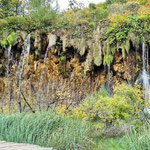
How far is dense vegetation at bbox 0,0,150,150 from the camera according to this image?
148 inches

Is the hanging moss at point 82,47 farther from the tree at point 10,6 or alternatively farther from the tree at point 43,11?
the tree at point 10,6

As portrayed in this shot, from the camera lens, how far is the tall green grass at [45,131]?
3295 mm

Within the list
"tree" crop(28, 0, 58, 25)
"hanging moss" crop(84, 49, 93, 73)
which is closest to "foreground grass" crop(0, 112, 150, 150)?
"hanging moss" crop(84, 49, 93, 73)

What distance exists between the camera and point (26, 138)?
3.43 metres

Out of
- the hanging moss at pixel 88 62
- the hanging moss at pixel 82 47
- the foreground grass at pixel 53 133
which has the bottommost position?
the foreground grass at pixel 53 133

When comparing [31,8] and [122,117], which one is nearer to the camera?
[122,117]

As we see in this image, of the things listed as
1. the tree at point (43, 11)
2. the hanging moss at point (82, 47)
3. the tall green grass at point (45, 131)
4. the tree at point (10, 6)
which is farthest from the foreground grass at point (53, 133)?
the tree at point (10, 6)

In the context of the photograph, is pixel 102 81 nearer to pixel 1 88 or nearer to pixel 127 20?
pixel 127 20

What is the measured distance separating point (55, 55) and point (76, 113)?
6.07 meters

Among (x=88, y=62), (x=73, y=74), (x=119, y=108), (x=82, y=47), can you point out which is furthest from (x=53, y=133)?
(x=82, y=47)

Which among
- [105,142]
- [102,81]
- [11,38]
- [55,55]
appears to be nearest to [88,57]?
[102,81]

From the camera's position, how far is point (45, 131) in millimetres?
3521

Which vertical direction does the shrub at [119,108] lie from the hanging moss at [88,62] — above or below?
below

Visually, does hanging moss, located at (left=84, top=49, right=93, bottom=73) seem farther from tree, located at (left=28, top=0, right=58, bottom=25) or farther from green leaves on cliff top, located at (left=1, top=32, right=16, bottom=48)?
green leaves on cliff top, located at (left=1, top=32, right=16, bottom=48)
